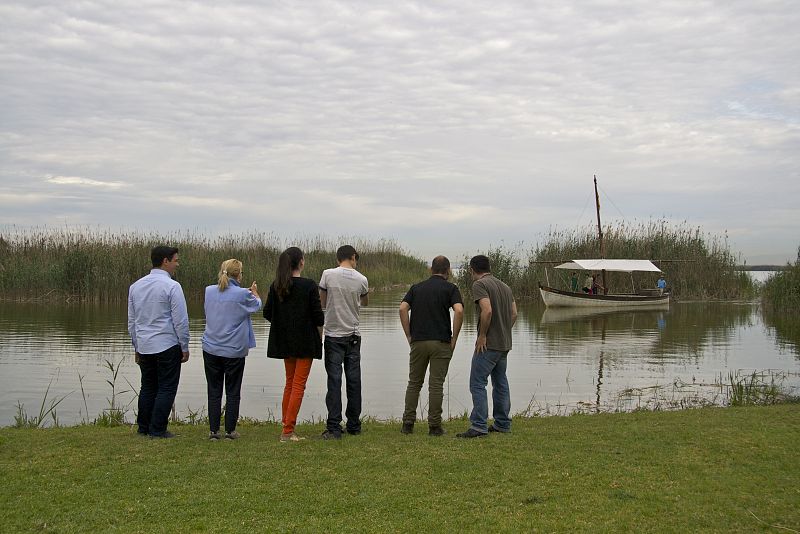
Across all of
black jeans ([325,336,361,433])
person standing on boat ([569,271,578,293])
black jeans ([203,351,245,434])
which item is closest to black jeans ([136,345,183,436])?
black jeans ([203,351,245,434])

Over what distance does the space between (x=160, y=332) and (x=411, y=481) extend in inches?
123

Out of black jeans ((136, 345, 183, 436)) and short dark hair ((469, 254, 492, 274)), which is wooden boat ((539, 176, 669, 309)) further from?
black jeans ((136, 345, 183, 436))

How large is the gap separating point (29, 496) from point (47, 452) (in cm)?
146

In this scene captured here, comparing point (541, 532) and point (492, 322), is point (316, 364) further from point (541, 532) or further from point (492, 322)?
point (541, 532)

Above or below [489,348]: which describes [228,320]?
above

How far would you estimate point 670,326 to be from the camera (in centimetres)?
2705

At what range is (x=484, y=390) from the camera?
27.1ft

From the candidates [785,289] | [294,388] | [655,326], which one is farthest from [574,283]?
[294,388]

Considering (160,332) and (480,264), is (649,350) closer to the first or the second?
(480,264)

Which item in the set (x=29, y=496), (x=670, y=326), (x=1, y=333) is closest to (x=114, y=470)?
(x=29, y=496)

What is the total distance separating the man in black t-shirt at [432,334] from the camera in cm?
819

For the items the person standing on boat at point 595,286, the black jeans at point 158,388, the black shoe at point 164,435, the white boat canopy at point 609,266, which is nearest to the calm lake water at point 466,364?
the black shoe at point 164,435

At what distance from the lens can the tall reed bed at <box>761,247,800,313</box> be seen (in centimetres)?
3033

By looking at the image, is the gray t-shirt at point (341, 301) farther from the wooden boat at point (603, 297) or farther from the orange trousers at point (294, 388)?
the wooden boat at point (603, 297)
